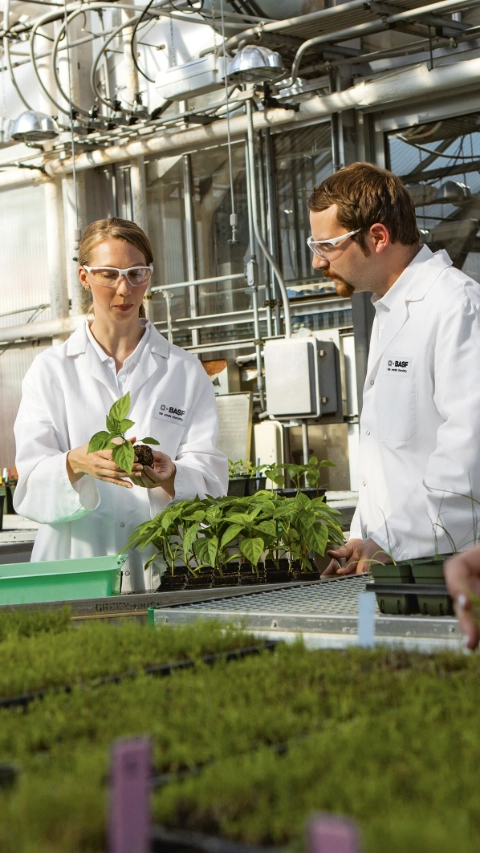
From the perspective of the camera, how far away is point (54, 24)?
21.1 ft

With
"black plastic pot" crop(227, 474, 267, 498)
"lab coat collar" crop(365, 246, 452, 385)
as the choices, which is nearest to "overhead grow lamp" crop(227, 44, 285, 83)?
"black plastic pot" crop(227, 474, 267, 498)

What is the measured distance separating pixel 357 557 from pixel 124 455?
45cm

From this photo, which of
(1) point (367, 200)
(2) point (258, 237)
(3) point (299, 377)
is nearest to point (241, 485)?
(3) point (299, 377)

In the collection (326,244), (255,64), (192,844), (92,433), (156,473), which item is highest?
(255,64)

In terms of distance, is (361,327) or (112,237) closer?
(112,237)

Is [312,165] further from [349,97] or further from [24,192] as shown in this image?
[24,192]

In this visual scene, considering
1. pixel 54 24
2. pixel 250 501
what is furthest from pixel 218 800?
pixel 54 24

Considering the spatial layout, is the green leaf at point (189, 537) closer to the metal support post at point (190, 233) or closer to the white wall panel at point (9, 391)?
the metal support post at point (190, 233)

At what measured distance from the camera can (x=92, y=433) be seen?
6.98 feet

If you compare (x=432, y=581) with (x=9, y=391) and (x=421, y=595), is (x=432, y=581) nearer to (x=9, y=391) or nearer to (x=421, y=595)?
(x=421, y=595)

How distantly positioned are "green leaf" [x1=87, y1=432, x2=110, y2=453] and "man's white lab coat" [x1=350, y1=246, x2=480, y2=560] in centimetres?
51

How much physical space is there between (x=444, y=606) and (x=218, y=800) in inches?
22.5

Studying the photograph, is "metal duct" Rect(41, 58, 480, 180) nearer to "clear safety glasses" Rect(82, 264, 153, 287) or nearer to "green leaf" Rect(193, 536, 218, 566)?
"clear safety glasses" Rect(82, 264, 153, 287)

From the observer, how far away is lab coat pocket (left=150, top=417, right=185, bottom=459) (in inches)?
84.4
